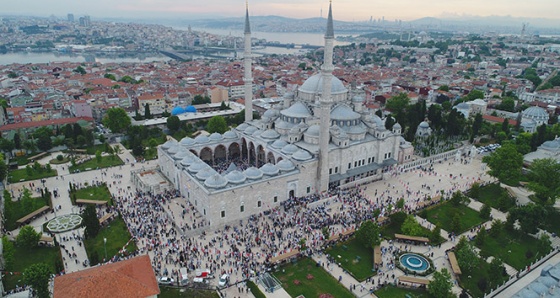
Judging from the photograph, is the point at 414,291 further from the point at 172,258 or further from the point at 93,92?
the point at 93,92

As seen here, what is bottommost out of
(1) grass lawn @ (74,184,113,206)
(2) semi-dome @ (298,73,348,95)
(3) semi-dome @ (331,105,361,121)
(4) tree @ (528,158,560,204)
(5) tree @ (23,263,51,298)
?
(1) grass lawn @ (74,184,113,206)

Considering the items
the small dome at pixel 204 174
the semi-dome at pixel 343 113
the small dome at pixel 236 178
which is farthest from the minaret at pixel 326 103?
the small dome at pixel 204 174

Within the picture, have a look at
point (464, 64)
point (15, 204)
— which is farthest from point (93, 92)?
point (464, 64)

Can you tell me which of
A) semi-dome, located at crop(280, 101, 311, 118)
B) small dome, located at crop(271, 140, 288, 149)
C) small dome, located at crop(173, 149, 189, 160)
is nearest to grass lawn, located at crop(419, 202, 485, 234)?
small dome, located at crop(271, 140, 288, 149)

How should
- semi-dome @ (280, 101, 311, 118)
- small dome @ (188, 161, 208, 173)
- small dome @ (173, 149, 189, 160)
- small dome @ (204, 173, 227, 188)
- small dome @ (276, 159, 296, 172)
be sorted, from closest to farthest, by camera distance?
small dome @ (204, 173, 227, 188) < small dome @ (188, 161, 208, 173) < small dome @ (276, 159, 296, 172) < small dome @ (173, 149, 189, 160) < semi-dome @ (280, 101, 311, 118)

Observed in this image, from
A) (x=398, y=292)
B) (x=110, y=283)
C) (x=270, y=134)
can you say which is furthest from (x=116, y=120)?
(x=398, y=292)

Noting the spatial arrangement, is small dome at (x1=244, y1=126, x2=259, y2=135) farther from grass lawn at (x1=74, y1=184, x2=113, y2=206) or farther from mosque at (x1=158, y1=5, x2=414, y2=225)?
grass lawn at (x1=74, y1=184, x2=113, y2=206)

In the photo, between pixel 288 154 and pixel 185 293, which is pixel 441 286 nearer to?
pixel 185 293
